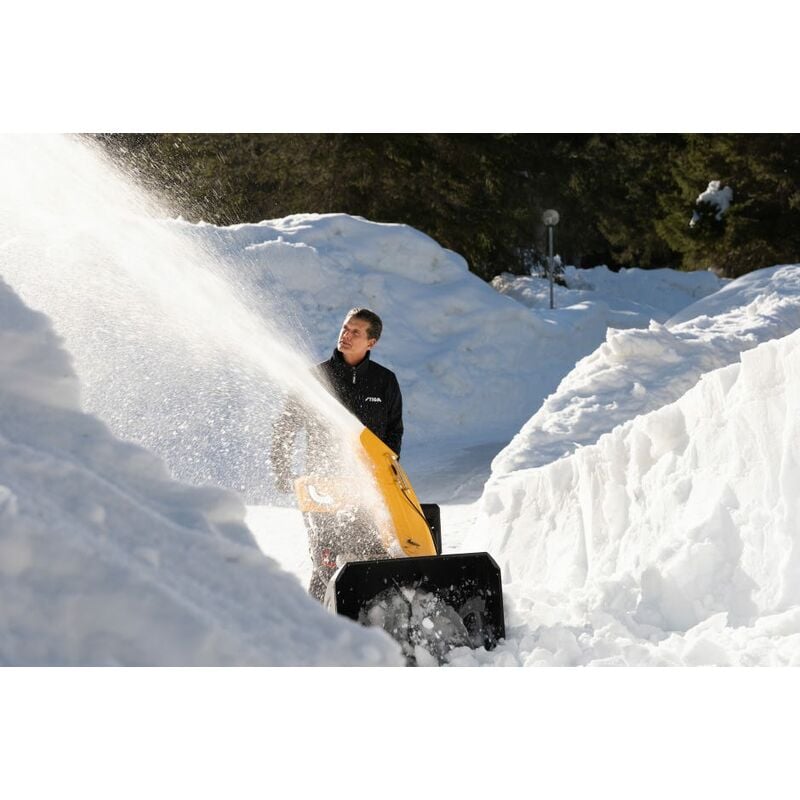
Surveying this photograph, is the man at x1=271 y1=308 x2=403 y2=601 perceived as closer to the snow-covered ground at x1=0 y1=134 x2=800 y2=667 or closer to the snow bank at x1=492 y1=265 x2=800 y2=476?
the snow-covered ground at x1=0 y1=134 x2=800 y2=667

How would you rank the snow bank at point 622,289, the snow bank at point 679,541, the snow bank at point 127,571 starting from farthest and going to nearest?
the snow bank at point 622,289
the snow bank at point 679,541
the snow bank at point 127,571

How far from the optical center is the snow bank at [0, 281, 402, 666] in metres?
2.79

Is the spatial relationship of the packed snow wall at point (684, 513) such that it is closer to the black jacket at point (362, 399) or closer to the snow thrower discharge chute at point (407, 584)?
the snow thrower discharge chute at point (407, 584)

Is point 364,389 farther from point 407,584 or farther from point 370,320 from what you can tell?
point 407,584

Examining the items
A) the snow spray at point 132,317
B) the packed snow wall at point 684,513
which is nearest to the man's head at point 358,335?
the packed snow wall at point 684,513

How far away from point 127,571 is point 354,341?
2213 mm

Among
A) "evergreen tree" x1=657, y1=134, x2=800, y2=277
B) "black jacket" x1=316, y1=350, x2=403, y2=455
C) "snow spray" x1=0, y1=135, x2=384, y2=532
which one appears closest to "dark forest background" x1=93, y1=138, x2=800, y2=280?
"evergreen tree" x1=657, y1=134, x2=800, y2=277

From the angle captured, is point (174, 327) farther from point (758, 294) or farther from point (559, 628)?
point (758, 294)

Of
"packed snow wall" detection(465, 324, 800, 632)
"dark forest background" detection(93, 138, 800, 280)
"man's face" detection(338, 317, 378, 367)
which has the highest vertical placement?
"dark forest background" detection(93, 138, 800, 280)

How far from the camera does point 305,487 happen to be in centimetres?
460

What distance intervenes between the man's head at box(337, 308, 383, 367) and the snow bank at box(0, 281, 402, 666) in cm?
171

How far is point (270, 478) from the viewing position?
33.1ft

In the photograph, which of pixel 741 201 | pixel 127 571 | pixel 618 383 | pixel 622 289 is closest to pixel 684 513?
pixel 127 571

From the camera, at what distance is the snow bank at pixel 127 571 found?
2787mm
